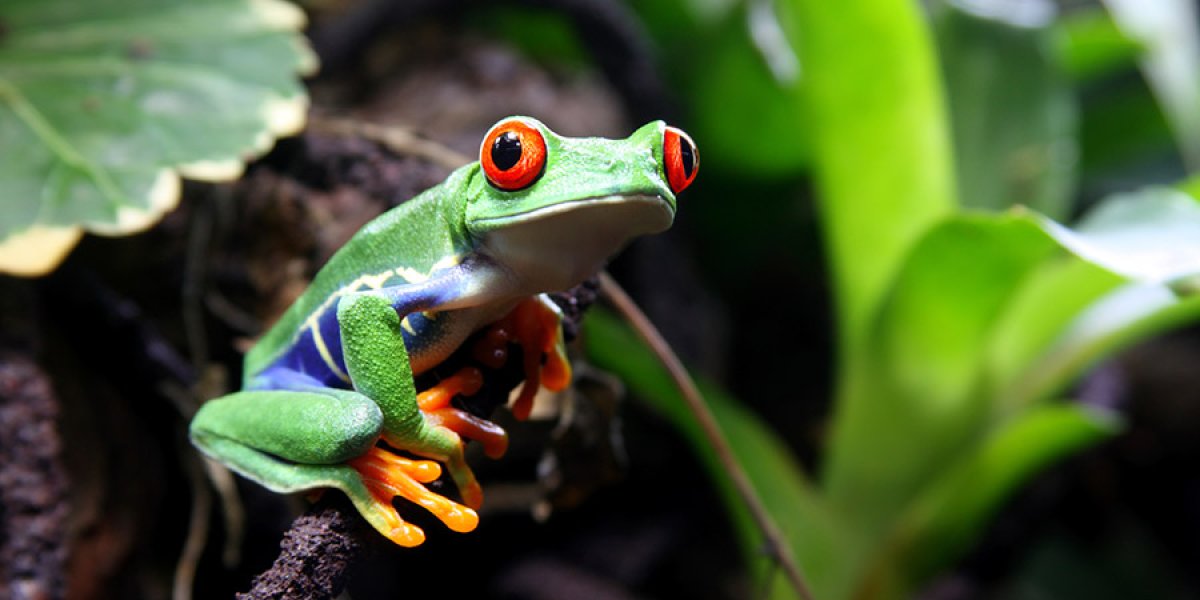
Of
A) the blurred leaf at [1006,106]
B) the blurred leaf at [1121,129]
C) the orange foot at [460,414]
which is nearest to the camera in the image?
the orange foot at [460,414]

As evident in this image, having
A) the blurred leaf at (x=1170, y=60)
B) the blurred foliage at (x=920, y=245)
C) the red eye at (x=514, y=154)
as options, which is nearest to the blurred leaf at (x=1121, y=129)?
the blurred leaf at (x=1170, y=60)

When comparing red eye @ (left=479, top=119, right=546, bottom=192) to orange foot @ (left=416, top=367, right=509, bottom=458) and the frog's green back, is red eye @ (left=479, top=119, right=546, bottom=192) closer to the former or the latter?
the frog's green back

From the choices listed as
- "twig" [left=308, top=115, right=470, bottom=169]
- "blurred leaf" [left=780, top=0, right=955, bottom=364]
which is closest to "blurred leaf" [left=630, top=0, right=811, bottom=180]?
"blurred leaf" [left=780, top=0, right=955, bottom=364]

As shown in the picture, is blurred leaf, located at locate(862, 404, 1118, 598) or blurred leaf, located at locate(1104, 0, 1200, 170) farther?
blurred leaf, located at locate(1104, 0, 1200, 170)

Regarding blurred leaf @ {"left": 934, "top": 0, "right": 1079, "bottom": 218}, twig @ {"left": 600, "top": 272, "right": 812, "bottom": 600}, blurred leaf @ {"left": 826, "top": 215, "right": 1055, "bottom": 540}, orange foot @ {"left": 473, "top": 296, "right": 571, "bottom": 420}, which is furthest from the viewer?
blurred leaf @ {"left": 934, "top": 0, "right": 1079, "bottom": 218}

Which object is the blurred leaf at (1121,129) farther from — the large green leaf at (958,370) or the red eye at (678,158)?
the red eye at (678,158)

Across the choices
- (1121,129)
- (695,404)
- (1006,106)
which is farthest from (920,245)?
(1121,129)

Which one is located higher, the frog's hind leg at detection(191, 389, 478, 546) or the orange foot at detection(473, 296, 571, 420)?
the orange foot at detection(473, 296, 571, 420)
